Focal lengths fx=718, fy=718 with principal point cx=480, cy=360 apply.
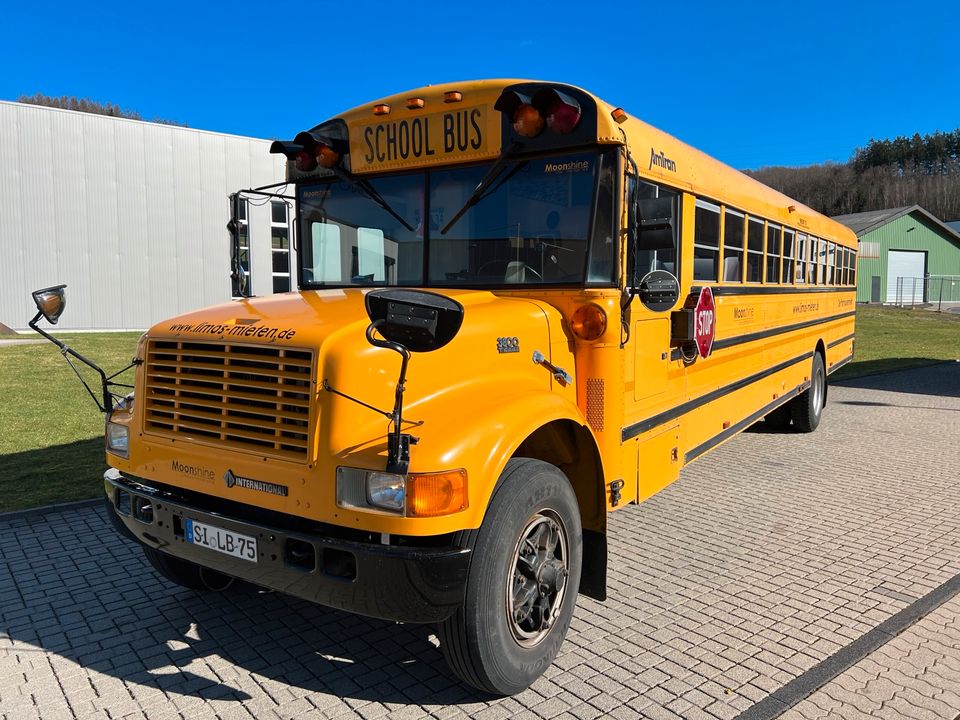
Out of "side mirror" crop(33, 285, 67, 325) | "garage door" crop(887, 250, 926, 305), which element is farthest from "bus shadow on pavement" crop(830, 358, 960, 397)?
"garage door" crop(887, 250, 926, 305)

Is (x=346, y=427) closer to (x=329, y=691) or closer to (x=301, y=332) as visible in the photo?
(x=301, y=332)

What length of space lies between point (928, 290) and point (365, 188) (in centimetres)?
5108

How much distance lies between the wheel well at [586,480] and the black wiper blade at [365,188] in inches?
52.7

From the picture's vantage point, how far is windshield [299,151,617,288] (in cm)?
324

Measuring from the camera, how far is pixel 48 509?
16.5 ft

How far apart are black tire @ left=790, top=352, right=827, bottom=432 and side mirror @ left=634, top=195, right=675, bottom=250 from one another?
5.54m

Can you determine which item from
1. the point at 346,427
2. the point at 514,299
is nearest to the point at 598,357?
the point at 514,299

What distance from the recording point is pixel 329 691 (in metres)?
2.88

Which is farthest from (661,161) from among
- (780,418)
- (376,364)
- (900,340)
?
(900,340)

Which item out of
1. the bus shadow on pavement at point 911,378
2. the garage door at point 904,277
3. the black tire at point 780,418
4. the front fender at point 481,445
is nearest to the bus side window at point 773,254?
the black tire at point 780,418

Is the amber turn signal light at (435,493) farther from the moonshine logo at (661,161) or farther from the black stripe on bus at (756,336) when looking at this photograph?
the black stripe on bus at (756,336)

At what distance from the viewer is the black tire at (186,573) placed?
3586 mm

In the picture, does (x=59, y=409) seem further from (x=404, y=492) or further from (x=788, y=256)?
(x=788, y=256)

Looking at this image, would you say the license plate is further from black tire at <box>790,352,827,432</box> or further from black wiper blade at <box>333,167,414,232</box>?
black tire at <box>790,352,827,432</box>
